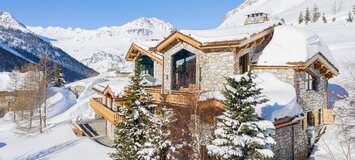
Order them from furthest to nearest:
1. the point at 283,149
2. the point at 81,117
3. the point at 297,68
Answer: the point at 81,117
the point at 297,68
the point at 283,149

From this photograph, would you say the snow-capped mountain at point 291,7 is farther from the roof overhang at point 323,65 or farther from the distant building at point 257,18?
the roof overhang at point 323,65

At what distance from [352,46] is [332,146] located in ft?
86.4

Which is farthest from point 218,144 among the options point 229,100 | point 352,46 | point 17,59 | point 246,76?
point 17,59

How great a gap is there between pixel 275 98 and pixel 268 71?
10.8 ft

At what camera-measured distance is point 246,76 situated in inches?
498

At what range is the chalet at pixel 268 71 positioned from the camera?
54.1 ft

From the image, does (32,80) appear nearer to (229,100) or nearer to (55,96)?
(55,96)

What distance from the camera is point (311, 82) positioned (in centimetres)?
2025

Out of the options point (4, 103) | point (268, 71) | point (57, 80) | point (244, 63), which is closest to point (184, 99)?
point (244, 63)

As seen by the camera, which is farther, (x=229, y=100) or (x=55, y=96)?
(x=55, y=96)

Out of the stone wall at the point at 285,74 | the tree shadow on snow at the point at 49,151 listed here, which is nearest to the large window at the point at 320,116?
the stone wall at the point at 285,74

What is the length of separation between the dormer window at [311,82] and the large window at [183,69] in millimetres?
6888

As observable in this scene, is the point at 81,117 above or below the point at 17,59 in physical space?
below

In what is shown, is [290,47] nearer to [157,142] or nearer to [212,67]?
[212,67]
